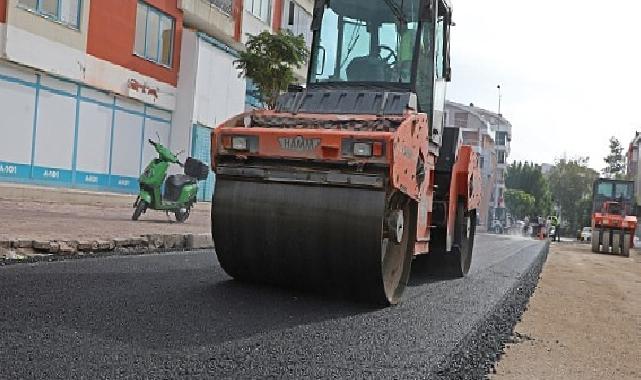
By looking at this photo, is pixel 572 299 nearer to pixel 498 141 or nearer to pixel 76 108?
pixel 76 108

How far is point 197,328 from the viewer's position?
446 cm

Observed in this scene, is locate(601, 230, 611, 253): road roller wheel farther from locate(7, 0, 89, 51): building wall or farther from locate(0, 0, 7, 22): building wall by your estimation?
locate(0, 0, 7, 22): building wall

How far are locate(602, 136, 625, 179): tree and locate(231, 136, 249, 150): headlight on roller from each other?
80.5m

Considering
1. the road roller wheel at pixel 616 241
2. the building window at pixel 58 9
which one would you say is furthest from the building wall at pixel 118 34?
the road roller wheel at pixel 616 241

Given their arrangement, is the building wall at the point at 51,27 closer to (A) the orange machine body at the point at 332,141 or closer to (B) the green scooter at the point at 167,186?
(B) the green scooter at the point at 167,186

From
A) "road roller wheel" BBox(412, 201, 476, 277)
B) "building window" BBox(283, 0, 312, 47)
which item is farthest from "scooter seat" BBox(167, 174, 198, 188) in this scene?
"building window" BBox(283, 0, 312, 47)

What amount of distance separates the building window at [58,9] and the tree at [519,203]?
7727 centimetres

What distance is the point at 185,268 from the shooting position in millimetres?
7477

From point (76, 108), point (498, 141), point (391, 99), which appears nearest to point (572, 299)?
point (391, 99)

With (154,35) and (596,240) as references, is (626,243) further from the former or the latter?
(154,35)

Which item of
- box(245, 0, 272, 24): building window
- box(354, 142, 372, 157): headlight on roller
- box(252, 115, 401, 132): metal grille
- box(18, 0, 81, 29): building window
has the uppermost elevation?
box(245, 0, 272, 24): building window

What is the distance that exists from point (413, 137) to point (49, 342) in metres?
3.17

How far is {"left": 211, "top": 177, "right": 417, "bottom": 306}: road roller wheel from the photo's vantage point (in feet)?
17.3

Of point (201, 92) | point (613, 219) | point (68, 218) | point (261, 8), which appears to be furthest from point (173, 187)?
point (613, 219)
